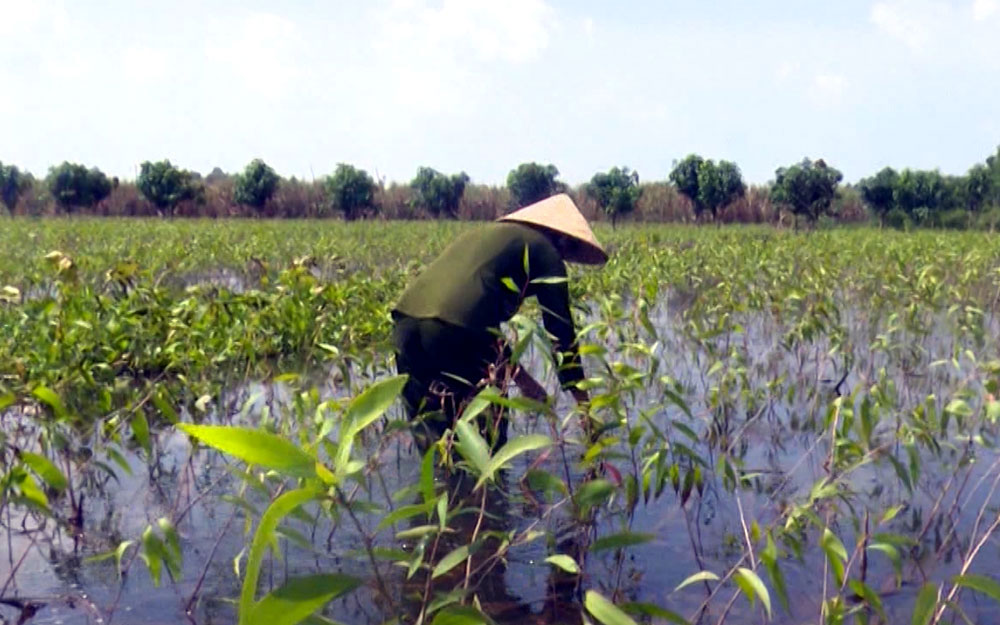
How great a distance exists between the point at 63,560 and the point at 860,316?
6021 millimetres

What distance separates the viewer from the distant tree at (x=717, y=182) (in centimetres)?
2728

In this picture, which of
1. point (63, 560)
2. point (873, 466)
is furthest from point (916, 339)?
point (63, 560)

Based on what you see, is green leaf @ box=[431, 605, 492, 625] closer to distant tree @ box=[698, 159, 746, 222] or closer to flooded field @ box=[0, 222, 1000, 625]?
flooded field @ box=[0, 222, 1000, 625]

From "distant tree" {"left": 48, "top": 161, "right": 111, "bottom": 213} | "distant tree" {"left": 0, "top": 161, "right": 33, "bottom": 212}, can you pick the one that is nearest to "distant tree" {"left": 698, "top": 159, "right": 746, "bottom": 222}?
"distant tree" {"left": 48, "top": 161, "right": 111, "bottom": 213}

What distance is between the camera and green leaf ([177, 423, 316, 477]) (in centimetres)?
117

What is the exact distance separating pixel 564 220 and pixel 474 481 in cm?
103

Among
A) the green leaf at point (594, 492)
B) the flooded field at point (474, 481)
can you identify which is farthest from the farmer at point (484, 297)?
the green leaf at point (594, 492)

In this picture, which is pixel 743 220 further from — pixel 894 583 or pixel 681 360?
pixel 894 583

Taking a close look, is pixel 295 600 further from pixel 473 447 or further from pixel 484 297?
pixel 484 297

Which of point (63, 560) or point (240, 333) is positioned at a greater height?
point (240, 333)

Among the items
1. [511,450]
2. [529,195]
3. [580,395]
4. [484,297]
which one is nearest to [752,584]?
[511,450]

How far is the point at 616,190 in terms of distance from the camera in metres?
27.4

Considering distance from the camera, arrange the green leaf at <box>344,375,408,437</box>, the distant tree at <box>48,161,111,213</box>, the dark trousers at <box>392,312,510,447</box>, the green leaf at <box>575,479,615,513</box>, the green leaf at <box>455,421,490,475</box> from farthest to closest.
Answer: the distant tree at <box>48,161,111,213</box>, the dark trousers at <box>392,312,510,447</box>, the green leaf at <box>575,479,615,513</box>, the green leaf at <box>455,421,490,475</box>, the green leaf at <box>344,375,408,437</box>

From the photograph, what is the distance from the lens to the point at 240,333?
5367mm
